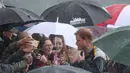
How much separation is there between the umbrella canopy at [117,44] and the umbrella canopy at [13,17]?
2264 mm

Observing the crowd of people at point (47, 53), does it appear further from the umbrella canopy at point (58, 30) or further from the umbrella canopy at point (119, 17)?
the umbrella canopy at point (119, 17)

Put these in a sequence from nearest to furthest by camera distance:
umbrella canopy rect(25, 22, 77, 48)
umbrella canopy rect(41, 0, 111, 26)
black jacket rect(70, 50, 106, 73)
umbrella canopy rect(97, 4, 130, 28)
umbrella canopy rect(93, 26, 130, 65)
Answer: umbrella canopy rect(93, 26, 130, 65) < black jacket rect(70, 50, 106, 73) < umbrella canopy rect(25, 22, 77, 48) < umbrella canopy rect(41, 0, 111, 26) < umbrella canopy rect(97, 4, 130, 28)

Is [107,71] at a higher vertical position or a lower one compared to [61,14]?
lower

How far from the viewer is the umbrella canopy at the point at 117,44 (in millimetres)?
4848

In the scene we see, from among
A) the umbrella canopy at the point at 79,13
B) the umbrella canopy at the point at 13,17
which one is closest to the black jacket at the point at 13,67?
the umbrella canopy at the point at 13,17

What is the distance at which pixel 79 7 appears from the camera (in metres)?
8.09

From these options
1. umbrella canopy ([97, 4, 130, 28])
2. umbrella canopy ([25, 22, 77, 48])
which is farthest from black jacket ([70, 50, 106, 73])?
umbrella canopy ([97, 4, 130, 28])

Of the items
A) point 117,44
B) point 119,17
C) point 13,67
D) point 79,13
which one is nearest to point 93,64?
point 117,44

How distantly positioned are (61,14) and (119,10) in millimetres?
1630

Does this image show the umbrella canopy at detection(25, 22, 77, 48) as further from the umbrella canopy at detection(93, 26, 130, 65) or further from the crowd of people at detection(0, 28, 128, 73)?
the umbrella canopy at detection(93, 26, 130, 65)

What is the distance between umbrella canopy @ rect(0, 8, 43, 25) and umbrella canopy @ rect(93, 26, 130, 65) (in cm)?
226

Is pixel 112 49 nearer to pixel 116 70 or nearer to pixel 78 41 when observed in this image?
pixel 116 70

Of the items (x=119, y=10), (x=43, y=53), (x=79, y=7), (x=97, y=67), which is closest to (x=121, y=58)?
(x=97, y=67)

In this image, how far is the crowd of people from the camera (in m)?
5.57
